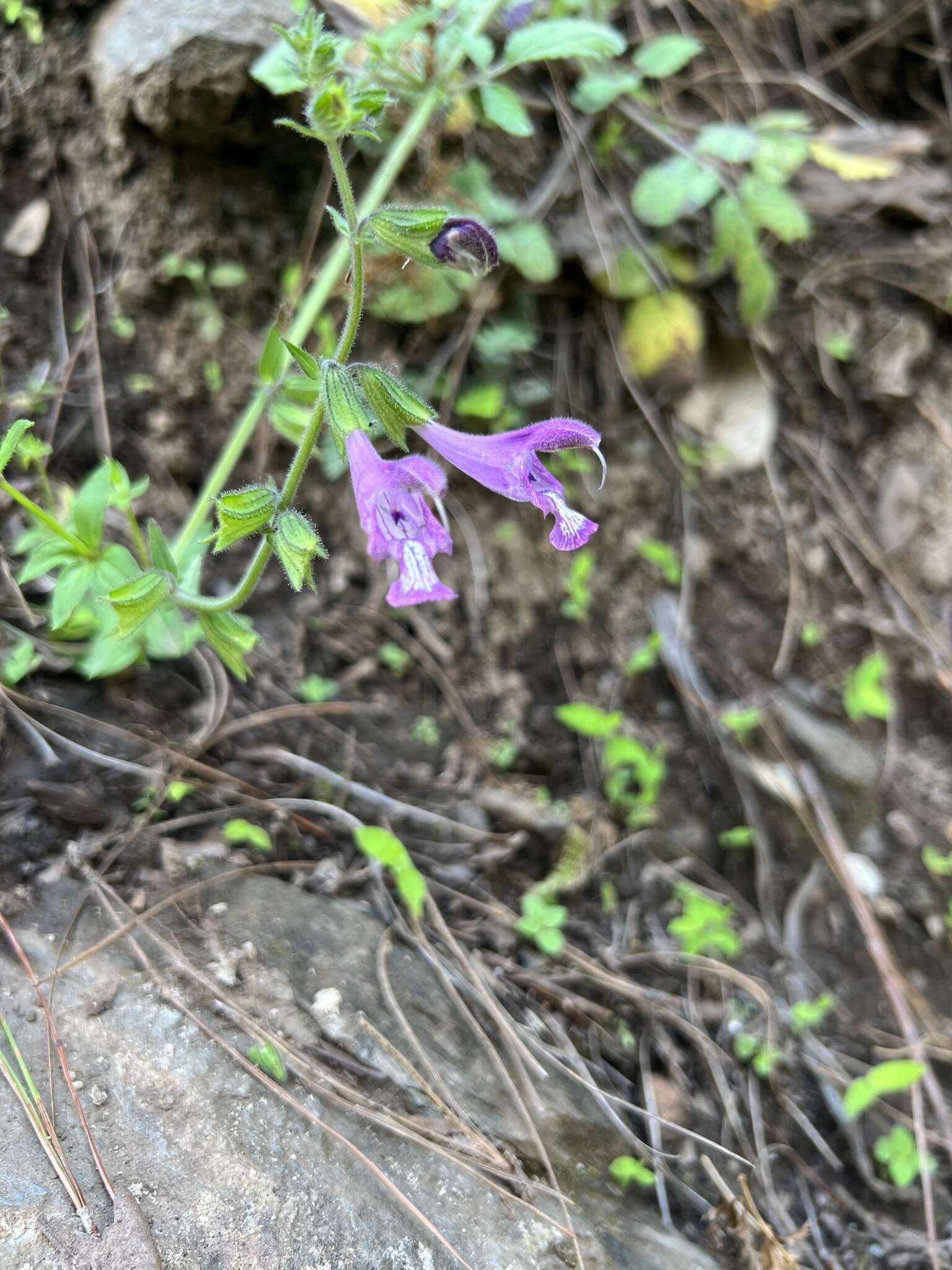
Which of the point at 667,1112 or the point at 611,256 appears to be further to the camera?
the point at 611,256

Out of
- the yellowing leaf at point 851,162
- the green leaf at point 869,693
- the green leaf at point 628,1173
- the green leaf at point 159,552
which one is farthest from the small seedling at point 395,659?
the yellowing leaf at point 851,162

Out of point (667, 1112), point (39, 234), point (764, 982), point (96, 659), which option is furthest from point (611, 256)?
point (667, 1112)

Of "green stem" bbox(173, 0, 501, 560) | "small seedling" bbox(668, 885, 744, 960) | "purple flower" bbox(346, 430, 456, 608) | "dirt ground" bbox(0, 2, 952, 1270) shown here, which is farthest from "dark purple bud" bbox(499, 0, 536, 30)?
"small seedling" bbox(668, 885, 744, 960)

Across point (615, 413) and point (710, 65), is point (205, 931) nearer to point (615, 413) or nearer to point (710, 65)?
point (615, 413)

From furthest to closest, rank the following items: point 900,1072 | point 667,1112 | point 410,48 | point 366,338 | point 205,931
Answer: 1. point 366,338
2. point 410,48
3. point 900,1072
4. point 667,1112
5. point 205,931

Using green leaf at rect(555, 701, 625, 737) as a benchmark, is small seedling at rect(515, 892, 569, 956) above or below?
above

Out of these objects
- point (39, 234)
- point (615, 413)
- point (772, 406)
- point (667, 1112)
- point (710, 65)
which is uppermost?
point (39, 234)

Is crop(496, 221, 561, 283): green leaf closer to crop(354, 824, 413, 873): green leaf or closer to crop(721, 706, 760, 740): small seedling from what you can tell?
crop(721, 706, 760, 740): small seedling
